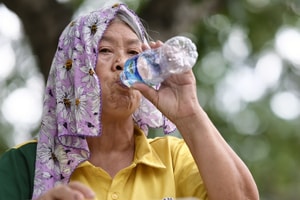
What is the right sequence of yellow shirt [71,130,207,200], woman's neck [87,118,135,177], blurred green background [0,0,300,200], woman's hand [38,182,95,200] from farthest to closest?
blurred green background [0,0,300,200] → woman's neck [87,118,135,177] → yellow shirt [71,130,207,200] → woman's hand [38,182,95,200]

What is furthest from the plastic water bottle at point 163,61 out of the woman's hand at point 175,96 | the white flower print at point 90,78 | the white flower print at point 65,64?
the white flower print at point 65,64

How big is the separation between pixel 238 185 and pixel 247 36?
6.22m

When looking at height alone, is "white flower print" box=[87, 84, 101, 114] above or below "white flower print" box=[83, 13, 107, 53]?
below

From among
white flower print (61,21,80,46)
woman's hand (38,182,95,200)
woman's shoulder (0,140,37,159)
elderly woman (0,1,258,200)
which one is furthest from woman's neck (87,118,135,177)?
woman's hand (38,182,95,200)

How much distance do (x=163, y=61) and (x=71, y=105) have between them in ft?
1.28

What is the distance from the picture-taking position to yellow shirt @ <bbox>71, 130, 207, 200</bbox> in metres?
3.45

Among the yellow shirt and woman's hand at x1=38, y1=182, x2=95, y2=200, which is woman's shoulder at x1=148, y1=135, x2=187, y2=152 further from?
Answer: woman's hand at x1=38, y1=182, x2=95, y2=200

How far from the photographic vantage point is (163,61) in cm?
338

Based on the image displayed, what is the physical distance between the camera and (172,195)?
3463 mm

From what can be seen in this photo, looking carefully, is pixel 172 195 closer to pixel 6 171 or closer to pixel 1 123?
pixel 6 171

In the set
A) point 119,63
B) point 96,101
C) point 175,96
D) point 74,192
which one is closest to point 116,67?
point 119,63

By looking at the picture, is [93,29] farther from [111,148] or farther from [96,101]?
[111,148]

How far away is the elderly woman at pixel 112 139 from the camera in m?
3.37

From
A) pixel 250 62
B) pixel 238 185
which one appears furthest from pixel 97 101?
pixel 250 62
